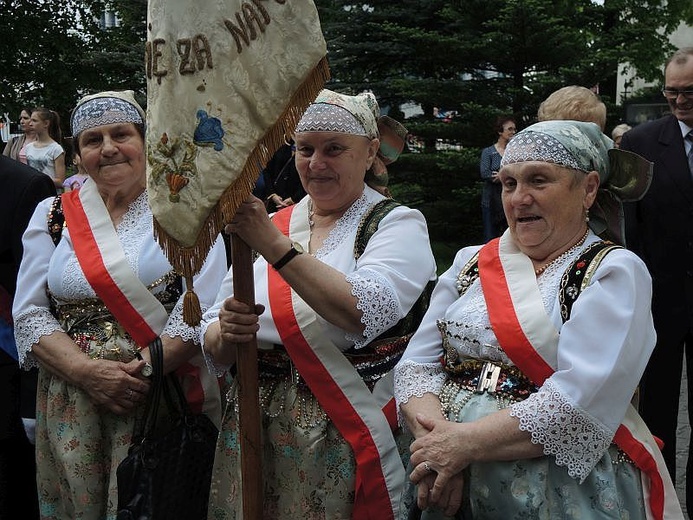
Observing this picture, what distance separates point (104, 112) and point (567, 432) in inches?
86.8

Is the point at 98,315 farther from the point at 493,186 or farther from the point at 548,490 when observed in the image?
the point at 493,186

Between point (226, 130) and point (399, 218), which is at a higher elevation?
point (226, 130)

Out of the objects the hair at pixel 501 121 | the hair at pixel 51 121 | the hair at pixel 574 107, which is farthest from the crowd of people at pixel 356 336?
the hair at pixel 51 121

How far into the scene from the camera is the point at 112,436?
352 centimetres

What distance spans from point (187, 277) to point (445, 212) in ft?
32.7

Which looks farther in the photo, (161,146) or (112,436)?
(112,436)

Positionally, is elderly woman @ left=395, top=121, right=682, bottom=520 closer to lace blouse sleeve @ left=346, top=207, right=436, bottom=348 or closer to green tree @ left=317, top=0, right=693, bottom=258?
lace blouse sleeve @ left=346, top=207, right=436, bottom=348

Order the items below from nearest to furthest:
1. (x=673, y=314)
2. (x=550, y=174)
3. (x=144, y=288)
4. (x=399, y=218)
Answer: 1. (x=550, y=174)
2. (x=399, y=218)
3. (x=144, y=288)
4. (x=673, y=314)

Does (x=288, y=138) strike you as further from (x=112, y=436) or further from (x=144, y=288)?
(x=112, y=436)

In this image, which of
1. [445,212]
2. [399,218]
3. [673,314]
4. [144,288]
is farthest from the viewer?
[445,212]

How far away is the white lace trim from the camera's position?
3.15 m

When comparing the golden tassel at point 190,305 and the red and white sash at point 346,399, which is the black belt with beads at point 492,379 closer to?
the red and white sash at point 346,399

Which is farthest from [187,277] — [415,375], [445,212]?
[445,212]

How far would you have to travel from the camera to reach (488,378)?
8.78 feet
